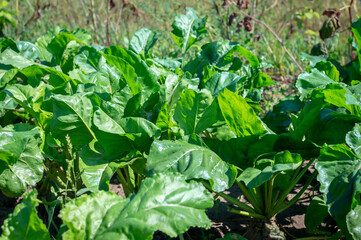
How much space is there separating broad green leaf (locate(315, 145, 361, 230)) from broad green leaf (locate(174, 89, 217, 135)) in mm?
536

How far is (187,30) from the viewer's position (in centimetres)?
249

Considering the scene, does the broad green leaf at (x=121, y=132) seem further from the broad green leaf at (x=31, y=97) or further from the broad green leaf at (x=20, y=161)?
the broad green leaf at (x=31, y=97)

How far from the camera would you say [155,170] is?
4.82 feet

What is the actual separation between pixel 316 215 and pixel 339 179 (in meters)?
0.38

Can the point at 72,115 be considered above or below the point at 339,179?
above

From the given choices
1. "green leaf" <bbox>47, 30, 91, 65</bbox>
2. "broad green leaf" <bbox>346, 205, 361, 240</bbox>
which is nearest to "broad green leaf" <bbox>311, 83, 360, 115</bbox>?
"broad green leaf" <bbox>346, 205, 361, 240</bbox>

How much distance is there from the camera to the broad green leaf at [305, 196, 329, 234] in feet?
5.81

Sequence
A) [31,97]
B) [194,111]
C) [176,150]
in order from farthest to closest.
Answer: [31,97]
[194,111]
[176,150]

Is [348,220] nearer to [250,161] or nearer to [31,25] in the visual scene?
[250,161]

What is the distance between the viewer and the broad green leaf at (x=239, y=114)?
5.45 feet

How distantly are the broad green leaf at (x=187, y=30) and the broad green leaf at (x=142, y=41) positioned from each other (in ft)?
0.51

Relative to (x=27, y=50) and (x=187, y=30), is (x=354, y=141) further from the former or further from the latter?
(x=27, y=50)

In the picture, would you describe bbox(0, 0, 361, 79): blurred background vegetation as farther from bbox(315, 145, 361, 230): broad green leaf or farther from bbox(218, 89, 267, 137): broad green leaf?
bbox(315, 145, 361, 230): broad green leaf

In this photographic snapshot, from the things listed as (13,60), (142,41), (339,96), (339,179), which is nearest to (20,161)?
(13,60)
